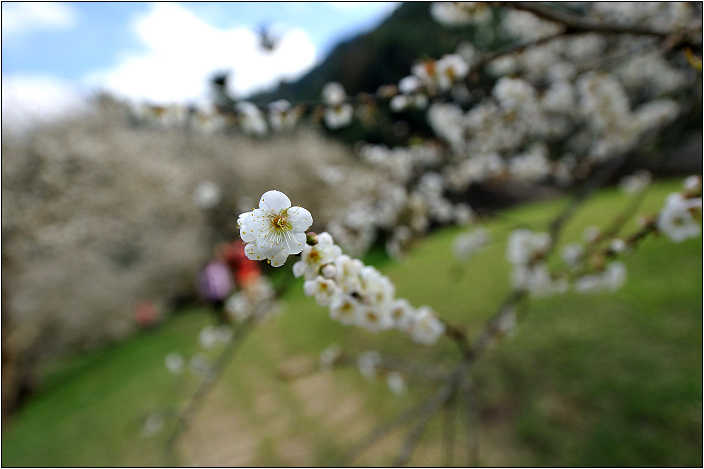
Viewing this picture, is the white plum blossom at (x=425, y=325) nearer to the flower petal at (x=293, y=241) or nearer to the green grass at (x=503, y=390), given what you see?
the flower petal at (x=293, y=241)

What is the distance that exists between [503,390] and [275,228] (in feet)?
9.29

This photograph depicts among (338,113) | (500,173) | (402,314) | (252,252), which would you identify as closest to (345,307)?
(402,314)

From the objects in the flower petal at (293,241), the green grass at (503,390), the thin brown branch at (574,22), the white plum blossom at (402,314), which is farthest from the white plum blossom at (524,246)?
the flower petal at (293,241)

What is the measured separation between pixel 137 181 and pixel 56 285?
3.23 metres

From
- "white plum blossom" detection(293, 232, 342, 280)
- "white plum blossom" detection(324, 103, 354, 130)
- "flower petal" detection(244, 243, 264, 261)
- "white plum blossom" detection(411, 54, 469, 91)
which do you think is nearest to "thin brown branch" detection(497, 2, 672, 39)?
"white plum blossom" detection(411, 54, 469, 91)

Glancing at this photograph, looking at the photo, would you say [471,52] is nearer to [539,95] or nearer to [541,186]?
[539,95]

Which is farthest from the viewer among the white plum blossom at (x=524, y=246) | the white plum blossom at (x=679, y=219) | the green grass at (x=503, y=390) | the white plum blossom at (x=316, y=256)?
the green grass at (x=503, y=390)

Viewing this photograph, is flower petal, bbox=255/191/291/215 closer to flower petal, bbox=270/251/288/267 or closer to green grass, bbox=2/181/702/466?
flower petal, bbox=270/251/288/267

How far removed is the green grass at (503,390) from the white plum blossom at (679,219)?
0.89 metres

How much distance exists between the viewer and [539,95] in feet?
6.75

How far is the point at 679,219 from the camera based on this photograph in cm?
108

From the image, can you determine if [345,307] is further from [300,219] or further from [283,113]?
[283,113]

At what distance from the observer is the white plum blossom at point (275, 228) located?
0.68 m

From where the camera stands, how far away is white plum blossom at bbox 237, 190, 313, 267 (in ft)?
2.22
